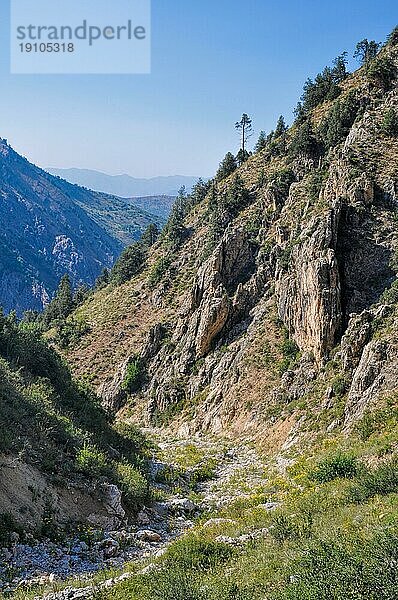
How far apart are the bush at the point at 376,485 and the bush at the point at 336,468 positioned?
2.22 meters

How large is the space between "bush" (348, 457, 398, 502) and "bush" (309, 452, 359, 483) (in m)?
2.22

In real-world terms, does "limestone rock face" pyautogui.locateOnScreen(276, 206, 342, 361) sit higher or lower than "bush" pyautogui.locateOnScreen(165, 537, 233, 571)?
higher

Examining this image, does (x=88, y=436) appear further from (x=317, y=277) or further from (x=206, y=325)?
(x=206, y=325)

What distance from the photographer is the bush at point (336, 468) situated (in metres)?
15.3

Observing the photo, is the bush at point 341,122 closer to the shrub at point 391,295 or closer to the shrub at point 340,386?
the shrub at point 391,295

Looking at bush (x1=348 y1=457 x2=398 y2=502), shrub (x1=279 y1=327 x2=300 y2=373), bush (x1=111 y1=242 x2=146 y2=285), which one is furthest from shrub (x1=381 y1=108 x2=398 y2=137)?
bush (x1=111 y1=242 x2=146 y2=285)

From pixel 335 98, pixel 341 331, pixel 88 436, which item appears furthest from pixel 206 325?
pixel 335 98

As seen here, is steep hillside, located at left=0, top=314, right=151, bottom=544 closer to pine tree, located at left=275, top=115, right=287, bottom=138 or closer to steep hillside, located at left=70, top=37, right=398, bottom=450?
steep hillside, located at left=70, top=37, right=398, bottom=450

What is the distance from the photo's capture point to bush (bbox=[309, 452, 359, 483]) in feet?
50.2

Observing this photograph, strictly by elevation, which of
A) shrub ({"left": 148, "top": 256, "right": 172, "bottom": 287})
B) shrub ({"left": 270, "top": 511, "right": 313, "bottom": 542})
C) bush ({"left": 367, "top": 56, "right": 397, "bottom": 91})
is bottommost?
shrub ({"left": 270, "top": 511, "right": 313, "bottom": 542})

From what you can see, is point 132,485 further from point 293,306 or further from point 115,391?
point 115,391

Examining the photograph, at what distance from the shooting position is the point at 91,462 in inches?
672

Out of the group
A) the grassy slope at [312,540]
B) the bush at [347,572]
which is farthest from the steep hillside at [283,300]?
the bush at [347,572]

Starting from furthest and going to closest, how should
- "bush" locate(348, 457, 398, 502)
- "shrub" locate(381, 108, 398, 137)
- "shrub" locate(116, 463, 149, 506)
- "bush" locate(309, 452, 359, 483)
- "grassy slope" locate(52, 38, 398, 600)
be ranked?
"shrub" locate(381, 108, 398, 137)
"shrub" locate(116, 463, 149, 506)
"bush" locate(309, 452, 359, 483)
"bush" locate(348, 457, 398, 502)
"grassy slope" locate(52, 38, 398, 600)
